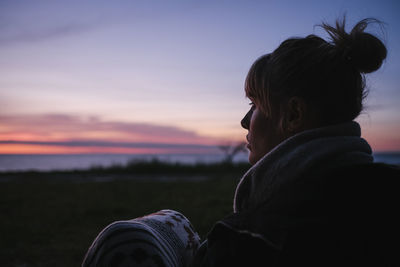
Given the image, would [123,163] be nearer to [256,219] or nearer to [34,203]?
[34,203]

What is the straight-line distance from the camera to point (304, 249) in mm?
892

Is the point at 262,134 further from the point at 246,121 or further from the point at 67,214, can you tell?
the point at 67,214

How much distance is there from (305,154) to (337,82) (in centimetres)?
32

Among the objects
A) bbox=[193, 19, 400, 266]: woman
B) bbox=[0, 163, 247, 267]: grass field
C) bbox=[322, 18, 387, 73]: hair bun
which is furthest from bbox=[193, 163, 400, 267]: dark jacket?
bbox=[0, 163, 247, 267]: grass field

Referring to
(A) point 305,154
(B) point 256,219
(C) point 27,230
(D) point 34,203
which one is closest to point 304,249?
(B) point 256,219

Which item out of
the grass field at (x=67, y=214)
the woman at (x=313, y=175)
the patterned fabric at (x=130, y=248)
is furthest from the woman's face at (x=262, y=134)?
the grass field at (x=67, y=214)

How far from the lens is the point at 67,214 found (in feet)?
16.1

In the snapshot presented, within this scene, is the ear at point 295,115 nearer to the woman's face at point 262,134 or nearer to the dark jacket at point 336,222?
the woman's face at point 262,134

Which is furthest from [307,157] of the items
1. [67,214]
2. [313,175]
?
[67,214]

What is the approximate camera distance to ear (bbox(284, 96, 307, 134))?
1.14 metres

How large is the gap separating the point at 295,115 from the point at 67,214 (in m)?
4.80

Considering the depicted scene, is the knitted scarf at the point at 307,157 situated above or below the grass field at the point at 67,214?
above

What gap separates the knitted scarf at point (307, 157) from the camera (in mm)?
997

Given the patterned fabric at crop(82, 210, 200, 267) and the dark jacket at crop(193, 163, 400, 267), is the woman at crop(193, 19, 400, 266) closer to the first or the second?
the dark jacket at crop(193, 163, 400, 267)
